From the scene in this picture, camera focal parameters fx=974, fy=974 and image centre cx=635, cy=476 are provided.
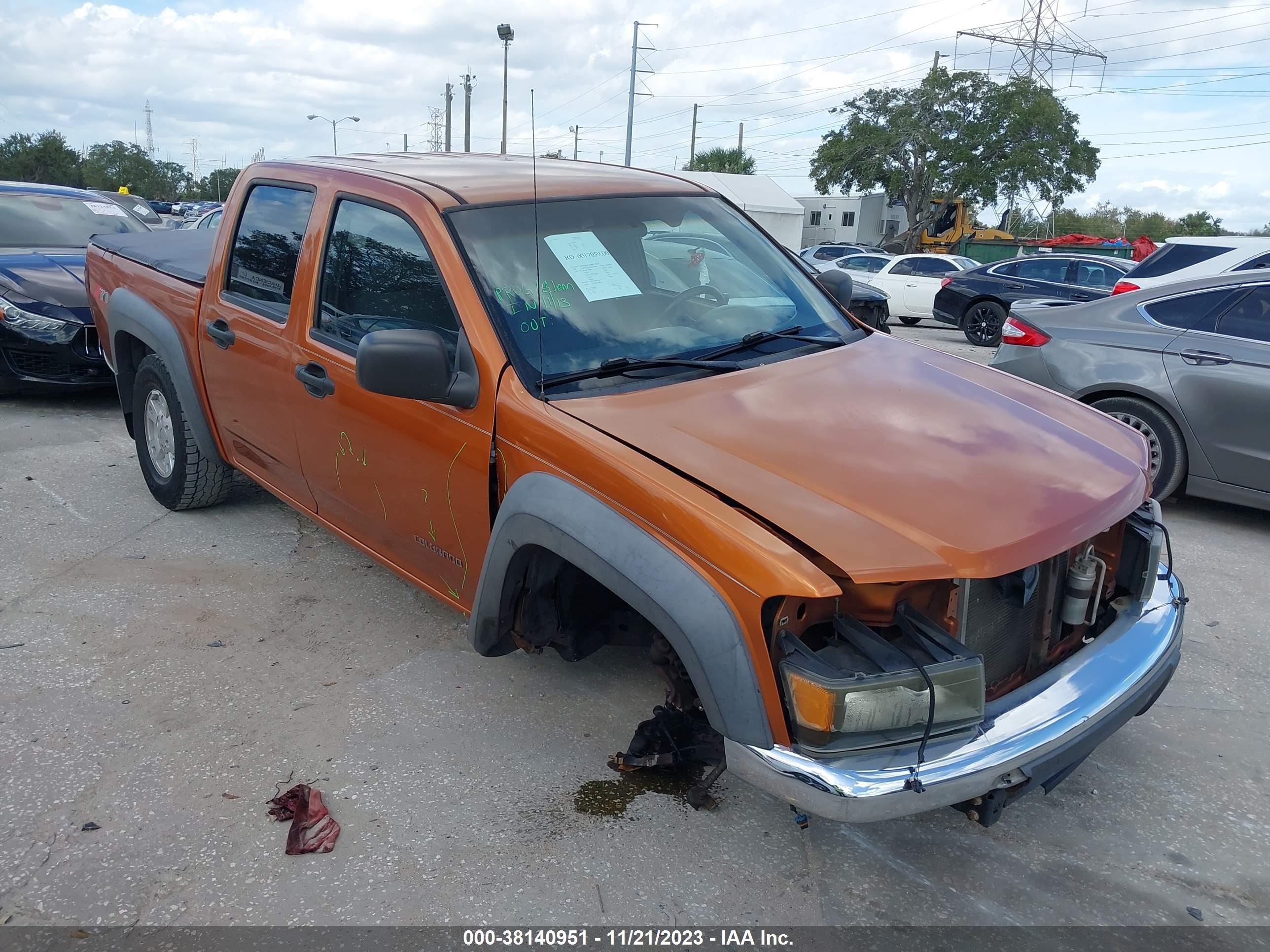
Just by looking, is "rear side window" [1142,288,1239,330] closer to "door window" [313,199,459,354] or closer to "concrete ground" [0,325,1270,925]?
"concrete ground" [0,325,1270,925]

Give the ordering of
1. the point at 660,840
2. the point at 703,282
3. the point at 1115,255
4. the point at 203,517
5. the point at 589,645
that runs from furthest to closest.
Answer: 1. the point at 1115,255
2. the point at 203,517
3. the point at 703,282
4. the point at 589,645
5. the point at 660,840

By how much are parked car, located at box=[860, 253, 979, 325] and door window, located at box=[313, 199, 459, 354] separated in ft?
44.4

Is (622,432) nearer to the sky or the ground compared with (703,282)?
nearer to the ground

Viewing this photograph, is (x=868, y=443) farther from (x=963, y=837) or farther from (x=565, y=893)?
(x=565, y=893)

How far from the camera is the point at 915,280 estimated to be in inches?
644

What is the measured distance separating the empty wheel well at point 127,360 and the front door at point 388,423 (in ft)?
6.78

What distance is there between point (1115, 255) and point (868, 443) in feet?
96.4

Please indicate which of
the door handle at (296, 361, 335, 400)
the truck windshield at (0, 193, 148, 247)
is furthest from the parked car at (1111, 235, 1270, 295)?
the truck windshield at (0, 193, 148, 247)

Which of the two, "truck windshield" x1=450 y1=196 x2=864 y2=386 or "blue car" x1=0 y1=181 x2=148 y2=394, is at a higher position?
"truck windshield" x1=450 y1=196 x2=864 y2=386

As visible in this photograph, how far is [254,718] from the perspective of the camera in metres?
3.28

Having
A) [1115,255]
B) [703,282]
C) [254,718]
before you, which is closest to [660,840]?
[254,718]

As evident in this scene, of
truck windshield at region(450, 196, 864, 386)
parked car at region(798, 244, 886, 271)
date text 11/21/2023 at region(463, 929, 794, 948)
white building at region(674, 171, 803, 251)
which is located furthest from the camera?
white building at region(674, 171, 803, 251)

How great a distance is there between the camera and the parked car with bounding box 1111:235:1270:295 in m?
9.06

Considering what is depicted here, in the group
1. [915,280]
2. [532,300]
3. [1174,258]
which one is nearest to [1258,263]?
[1174,258]
